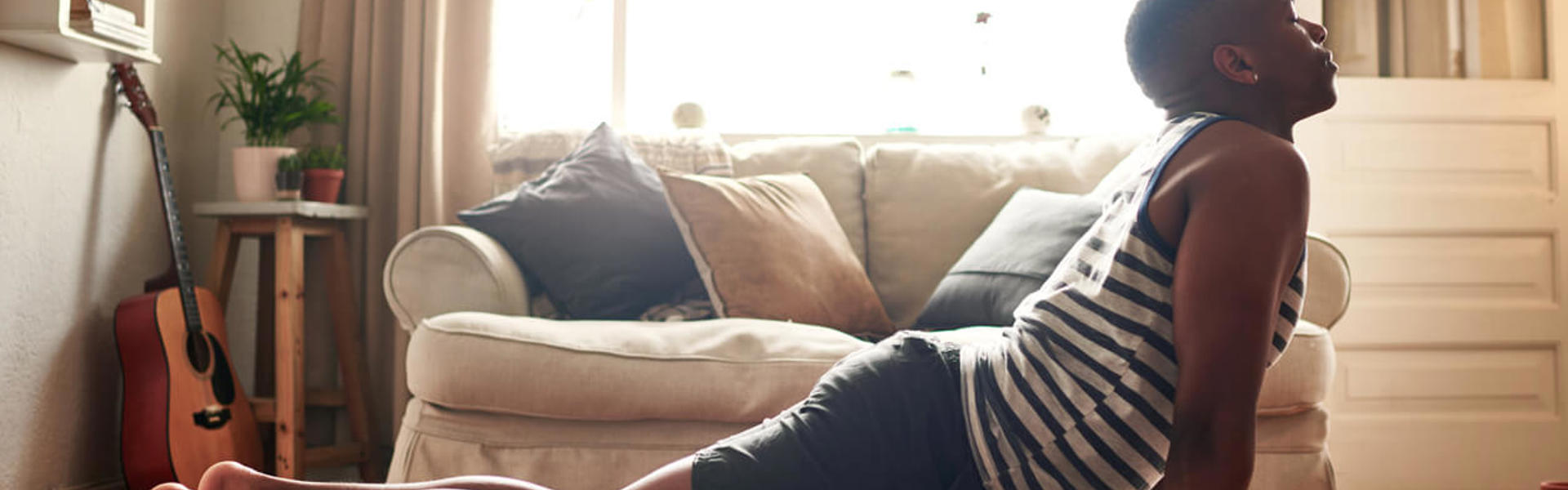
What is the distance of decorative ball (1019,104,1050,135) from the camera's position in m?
2.99

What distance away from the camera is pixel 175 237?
95.0 inches

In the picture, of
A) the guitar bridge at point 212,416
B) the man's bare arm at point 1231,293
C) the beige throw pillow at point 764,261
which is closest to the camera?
the man's bare arm at point 1231,293

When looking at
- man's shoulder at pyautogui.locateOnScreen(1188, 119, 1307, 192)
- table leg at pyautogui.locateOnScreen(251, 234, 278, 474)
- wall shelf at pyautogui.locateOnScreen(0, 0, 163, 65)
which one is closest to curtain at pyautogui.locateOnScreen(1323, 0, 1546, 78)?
man's shoulder at pyautogui.locateOnScreen(1188, 119, 1307, 192)

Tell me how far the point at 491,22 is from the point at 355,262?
75 centimetres

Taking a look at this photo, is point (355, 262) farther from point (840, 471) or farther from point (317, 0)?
point (840, 471)

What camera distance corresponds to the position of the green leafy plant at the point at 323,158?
270 cm

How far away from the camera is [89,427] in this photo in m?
2.43

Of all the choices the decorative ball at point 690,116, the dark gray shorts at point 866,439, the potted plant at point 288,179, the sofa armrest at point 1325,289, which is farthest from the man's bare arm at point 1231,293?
the potted plant at point 288,179

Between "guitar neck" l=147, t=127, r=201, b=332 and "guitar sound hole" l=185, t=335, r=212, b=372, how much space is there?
24 millimetres

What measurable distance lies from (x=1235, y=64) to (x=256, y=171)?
240 centimetres

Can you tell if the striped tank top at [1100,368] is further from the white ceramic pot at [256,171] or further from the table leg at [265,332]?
the table leg at [265,332]

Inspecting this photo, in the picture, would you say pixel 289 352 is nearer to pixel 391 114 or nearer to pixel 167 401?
pixel 167 401

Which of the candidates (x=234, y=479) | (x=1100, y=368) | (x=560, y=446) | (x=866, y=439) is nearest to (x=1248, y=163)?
(x=1100, y=368)

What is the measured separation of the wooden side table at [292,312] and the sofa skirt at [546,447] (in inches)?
39.0
